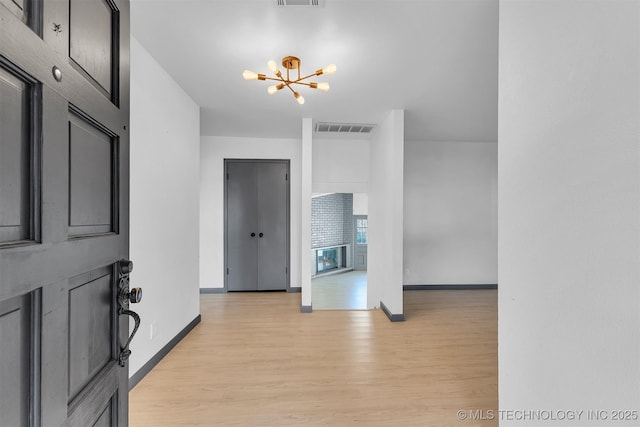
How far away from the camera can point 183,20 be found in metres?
1.96

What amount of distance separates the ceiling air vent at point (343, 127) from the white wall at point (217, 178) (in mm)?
746

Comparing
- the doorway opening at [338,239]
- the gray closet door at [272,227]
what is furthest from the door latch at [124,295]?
the doorway opening at [338,239]

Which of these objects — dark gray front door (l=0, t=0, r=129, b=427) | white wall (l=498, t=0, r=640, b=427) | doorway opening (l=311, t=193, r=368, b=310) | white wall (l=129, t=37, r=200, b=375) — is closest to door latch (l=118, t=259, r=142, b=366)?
dark gray front door (l=0, t=0, r=129, b=427)

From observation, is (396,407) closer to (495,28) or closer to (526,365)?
(526,365)

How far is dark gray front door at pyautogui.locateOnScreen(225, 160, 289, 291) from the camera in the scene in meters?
4.96

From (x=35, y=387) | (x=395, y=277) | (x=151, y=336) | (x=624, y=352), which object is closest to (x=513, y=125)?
(x=624, y=352)

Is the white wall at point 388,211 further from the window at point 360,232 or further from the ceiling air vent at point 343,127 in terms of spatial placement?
the window at point 360,232

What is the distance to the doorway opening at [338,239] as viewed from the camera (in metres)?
7.81

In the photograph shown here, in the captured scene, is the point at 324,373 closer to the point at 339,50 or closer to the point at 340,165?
the point at 339,50

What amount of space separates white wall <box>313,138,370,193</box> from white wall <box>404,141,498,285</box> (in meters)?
0.83

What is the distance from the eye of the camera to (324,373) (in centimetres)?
237

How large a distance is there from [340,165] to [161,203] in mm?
3071

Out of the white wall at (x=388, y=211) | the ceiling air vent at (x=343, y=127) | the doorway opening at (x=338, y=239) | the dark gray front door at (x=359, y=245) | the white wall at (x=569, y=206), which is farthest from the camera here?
the dark gray front door at (x=359, y=245)

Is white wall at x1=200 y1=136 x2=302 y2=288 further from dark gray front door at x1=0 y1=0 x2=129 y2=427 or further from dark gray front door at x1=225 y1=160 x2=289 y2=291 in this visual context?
dark gray front door at x1=0 y1=0 x2=129 y2=427
